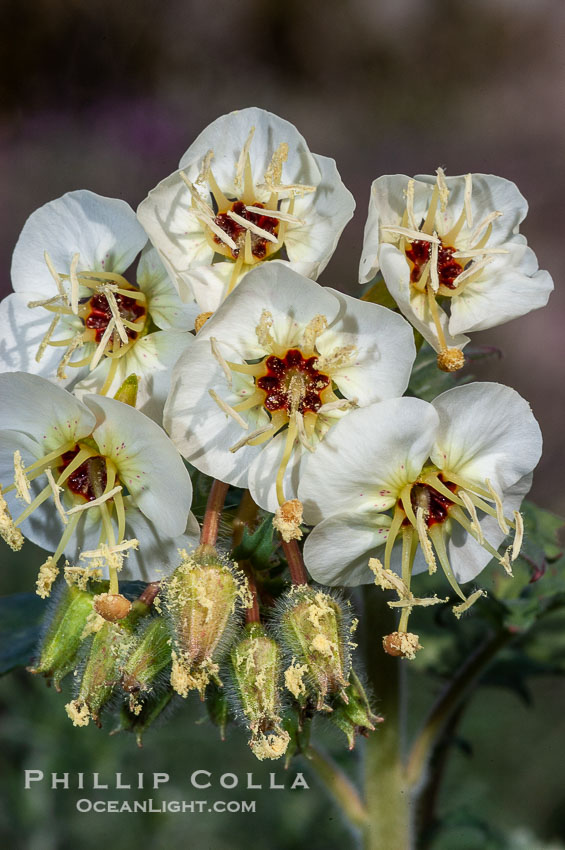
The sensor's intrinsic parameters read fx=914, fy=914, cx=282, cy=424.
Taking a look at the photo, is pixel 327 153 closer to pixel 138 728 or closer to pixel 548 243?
pixel 548 243

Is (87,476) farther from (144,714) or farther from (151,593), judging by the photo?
(144,714)

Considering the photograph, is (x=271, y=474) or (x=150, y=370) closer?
(x=271, y=474)

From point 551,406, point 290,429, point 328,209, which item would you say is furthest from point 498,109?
point 290,429

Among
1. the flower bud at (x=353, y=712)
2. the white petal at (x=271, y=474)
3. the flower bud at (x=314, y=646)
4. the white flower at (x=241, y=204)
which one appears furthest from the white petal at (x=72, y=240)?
the flower bud at (x=353, y=712)

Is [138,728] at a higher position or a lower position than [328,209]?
lower

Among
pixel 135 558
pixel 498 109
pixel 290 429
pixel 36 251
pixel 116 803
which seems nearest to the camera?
pixel 290 429

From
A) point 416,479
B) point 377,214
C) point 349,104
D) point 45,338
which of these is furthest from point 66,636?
point 349,104

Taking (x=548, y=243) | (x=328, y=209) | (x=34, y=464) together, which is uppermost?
(x=328, y=209)

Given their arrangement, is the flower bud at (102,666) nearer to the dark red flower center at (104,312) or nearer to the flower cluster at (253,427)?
the flower cluster at (253,427)
